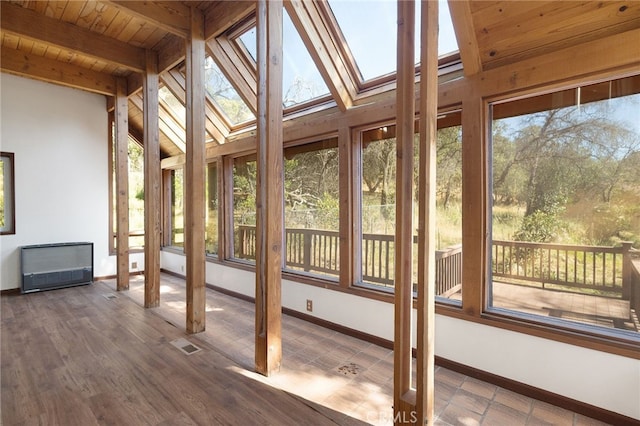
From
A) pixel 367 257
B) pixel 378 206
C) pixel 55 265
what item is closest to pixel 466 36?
pixel 378 206

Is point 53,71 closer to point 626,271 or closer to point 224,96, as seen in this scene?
point 224,96

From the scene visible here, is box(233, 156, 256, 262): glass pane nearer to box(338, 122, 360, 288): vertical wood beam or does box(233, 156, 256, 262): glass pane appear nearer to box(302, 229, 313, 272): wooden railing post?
box(302, 229, 313, 272): wooden railing post

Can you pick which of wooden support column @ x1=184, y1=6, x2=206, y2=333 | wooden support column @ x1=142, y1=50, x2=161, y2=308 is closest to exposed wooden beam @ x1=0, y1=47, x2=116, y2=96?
wooden support column @ x1=142, y1=50, x2=161, y2=308

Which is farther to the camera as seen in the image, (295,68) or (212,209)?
(212,209)

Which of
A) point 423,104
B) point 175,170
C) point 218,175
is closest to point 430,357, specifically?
point 423,104

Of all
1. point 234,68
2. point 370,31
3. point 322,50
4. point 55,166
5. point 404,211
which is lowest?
point 404,211

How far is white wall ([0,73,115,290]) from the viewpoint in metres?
4.63

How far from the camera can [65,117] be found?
509 centimetres

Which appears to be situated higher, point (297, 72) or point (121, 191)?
point (297, 72)

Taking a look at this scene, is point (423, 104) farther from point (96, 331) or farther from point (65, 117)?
point (65, 117)

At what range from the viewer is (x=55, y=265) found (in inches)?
189

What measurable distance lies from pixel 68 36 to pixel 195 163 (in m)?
2.24

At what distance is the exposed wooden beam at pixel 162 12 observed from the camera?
2.93m

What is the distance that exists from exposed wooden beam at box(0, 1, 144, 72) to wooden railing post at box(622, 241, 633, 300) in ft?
17.1
